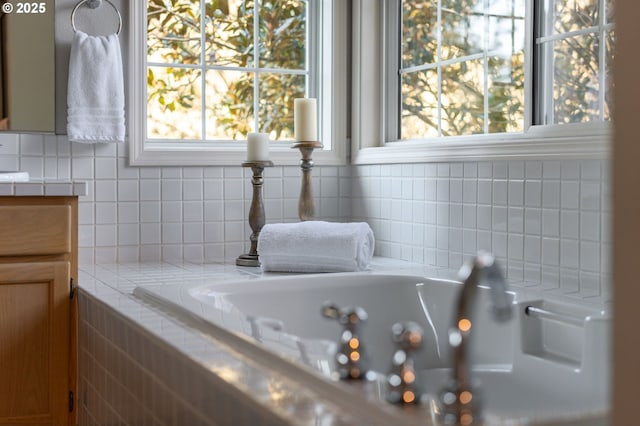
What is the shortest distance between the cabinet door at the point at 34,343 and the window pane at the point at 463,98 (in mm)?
1394

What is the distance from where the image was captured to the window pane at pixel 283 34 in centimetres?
337

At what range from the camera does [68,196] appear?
2.43 metres

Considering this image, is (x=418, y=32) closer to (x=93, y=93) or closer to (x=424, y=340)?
(x=93, y=93)

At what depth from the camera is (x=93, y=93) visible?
9.42 feet

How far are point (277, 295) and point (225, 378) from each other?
1135mm

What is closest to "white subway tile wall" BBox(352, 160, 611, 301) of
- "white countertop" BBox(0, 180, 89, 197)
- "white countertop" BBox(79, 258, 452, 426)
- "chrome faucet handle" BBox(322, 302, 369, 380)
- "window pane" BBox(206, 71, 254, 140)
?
"white countertop" BBox(79, 258, 452, 426)

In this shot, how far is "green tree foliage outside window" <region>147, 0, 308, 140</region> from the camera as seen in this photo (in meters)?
3.20

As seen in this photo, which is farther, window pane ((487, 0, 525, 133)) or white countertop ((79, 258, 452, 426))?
window pane ((487, 0, 525, 133))

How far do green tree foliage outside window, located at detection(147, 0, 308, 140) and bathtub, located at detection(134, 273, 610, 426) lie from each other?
1.04 m

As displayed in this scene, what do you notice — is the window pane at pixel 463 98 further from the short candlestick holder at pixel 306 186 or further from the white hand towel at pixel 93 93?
the white hand towel at pixel 93 93

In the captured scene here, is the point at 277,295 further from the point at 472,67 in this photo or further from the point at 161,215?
the point at 472,67

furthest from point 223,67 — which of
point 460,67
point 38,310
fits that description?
point 38,310

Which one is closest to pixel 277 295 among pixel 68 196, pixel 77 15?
pixel 68 196

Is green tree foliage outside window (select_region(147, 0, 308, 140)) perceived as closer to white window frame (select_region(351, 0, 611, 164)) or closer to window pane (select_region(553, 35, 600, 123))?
white window frame (select_region(351, 0, 611, 164))
